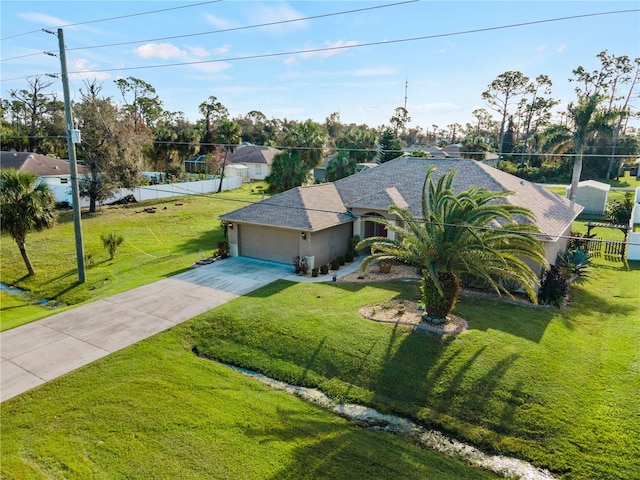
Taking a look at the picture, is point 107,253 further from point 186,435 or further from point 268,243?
point 186,435

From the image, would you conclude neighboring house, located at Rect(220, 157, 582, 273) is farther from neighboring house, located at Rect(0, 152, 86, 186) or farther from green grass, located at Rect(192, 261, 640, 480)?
neighboring house, located at Rect(0, 152, 86, 186)

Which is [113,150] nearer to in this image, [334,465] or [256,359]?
[256,359]

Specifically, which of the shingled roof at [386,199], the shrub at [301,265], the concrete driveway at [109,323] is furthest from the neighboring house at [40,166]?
the shrub at [301,265]

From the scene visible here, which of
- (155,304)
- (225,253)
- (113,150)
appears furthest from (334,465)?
(113,150)

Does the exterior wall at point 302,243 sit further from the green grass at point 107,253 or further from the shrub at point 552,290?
the shrub at point 552,290

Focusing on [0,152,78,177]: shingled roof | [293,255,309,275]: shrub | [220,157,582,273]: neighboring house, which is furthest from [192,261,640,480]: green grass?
→ [0,152,78,177]: shingled roof

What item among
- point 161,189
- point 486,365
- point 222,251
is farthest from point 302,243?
point 161,189
